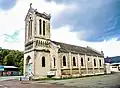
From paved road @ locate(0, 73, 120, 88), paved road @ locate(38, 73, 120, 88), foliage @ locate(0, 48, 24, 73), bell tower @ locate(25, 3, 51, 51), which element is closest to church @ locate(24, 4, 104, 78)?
bell tower @ locate(25, 3, 51, 51)

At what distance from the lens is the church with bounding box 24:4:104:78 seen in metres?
31.6

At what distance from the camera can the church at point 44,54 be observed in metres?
31.6

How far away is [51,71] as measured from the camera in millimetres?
32531

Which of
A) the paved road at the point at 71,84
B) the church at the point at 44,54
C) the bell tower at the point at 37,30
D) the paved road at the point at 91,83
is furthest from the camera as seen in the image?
A: the bell tower at the point at 37,30

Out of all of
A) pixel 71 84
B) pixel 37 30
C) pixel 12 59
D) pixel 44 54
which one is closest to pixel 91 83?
pixel 71 84

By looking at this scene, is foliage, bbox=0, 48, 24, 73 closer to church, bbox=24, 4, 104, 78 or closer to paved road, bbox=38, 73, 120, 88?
church, bbox=24, 4, 104, 78

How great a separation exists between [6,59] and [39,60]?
122 ft

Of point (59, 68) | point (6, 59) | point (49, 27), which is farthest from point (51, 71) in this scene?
point (6, 59)

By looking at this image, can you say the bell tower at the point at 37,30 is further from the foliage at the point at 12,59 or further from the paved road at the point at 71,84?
the foliage at the point at 12,59

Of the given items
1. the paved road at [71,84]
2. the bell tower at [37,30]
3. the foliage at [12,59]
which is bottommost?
the paved road at [71,84]

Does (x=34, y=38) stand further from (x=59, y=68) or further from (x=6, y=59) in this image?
(x=6, y=59)

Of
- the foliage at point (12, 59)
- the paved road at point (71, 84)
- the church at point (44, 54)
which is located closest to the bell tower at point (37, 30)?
the church at point (44, 54)

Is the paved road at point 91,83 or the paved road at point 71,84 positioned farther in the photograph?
the paved road at point 71,84

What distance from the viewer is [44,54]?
3272 centimetres
